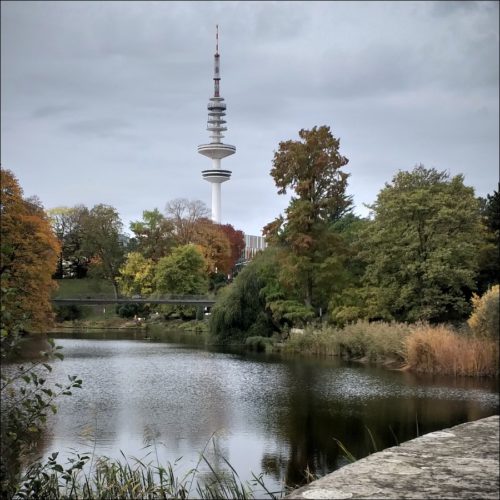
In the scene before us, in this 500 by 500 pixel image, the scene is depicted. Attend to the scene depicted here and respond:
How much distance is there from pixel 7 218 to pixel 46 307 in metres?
4.00

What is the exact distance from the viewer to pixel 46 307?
2994 cm

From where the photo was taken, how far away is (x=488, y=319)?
24.6m

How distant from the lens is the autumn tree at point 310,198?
36.2 meters

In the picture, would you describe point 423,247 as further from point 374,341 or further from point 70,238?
point 70,238

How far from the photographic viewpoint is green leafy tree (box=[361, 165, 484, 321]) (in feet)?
103

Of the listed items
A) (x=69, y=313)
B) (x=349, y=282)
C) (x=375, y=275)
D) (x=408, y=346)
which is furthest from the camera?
(x=69, y=313)

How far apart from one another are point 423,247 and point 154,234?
126ft

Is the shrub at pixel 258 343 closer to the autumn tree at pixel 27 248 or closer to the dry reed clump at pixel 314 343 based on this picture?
the dry reed clump at pixel 314 343

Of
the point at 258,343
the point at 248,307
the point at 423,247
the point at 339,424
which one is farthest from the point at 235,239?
the point at 339,424

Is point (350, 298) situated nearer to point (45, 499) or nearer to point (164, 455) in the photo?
point (164, 455)

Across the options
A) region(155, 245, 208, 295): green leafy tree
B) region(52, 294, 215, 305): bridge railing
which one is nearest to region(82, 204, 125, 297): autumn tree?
region(155, 245, 208, 295): green leafy tree

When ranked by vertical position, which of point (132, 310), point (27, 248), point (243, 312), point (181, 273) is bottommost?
point (243, 312)

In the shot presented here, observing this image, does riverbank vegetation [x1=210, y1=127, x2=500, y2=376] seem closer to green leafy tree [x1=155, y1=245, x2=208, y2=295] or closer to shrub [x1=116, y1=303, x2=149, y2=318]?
green leafy tree [x1=155, y1=245, x2=208, y2=295]


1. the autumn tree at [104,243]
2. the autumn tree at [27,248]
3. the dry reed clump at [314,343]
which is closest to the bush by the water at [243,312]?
the dry reed clump at [314,343]
